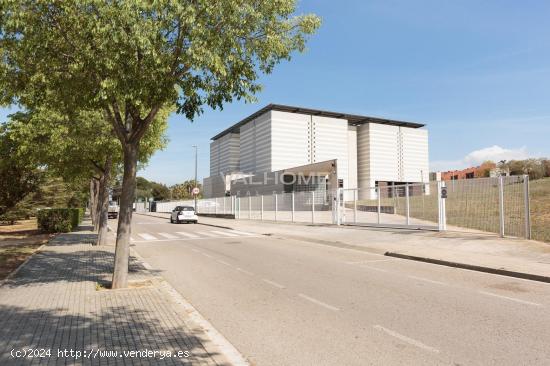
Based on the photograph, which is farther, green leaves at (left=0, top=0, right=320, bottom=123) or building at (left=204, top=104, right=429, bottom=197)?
building at (left=204, top=104, right=429, bottom=197)

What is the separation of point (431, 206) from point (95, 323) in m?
16.6

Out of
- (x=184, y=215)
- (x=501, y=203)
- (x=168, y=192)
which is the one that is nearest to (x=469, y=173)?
(x=168, y=192)

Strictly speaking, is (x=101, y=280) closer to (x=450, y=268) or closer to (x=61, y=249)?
(x=61, y=249)

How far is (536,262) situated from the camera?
1068 centimetres

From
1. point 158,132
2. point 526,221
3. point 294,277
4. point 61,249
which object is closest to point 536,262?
point 526,221

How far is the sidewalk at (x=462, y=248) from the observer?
1026 centimetres

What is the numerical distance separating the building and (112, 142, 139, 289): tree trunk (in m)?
61.0

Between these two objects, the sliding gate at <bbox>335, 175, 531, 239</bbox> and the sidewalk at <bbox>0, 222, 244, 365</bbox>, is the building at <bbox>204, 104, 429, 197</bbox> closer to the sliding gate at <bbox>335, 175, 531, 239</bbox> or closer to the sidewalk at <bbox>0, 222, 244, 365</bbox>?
the sliding gate at <bbox>335, 175, 531, 239</bbox>

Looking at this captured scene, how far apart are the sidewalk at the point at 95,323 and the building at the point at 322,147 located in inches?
2416

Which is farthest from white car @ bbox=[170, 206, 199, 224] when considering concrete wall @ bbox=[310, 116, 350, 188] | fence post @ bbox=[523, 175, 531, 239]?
concrete wall @ bbox=[310, 116, 350, 188]

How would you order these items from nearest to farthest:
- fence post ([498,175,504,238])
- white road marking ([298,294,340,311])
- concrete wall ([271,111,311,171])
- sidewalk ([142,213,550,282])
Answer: white road marking ([298,294,340,311])
sidewalk ([142,213,550,282])
fence post ([498,175,504,238])
concrete wall ([271,111,311,171])

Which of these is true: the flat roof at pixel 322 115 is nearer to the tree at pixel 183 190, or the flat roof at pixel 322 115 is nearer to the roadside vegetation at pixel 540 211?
the tree at pixel 183 190

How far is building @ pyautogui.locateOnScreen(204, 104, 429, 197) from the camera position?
84.7 m

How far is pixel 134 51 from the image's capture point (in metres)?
7.26
